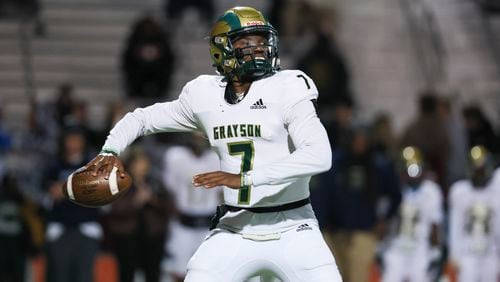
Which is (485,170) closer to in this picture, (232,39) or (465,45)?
(465,45)

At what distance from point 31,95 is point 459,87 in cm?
439

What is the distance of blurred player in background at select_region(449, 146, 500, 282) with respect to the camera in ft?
39.0

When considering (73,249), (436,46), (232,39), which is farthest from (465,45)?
(232,39)

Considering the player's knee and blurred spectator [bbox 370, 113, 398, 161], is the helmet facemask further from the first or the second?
blurred spectator [bbox 370, 113, 398, 161]

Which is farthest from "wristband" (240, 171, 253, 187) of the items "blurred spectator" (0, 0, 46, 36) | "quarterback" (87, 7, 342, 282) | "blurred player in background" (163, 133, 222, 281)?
"blurred spectator" (0, 0, 46, 36)

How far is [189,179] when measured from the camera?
11.7m

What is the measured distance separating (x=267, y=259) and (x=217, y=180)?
52cm

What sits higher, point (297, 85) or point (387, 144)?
point (297, 85)

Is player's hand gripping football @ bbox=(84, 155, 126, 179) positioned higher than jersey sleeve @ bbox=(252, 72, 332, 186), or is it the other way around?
jersey sleeve @ bbox=(252, 72, 332, 186)

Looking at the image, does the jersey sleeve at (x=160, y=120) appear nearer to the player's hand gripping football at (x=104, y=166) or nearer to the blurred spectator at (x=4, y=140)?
the player's hand gripping football at (x=104, y=166)

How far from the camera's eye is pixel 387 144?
13141 mm

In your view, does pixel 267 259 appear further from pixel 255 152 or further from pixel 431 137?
pixel 431 137

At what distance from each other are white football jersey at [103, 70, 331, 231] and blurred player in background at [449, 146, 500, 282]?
18.4ft

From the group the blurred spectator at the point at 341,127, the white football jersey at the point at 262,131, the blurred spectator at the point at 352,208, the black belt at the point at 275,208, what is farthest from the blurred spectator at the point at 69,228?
the black belt at the point at 275,208
